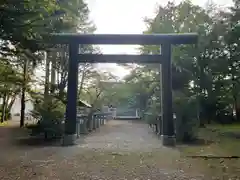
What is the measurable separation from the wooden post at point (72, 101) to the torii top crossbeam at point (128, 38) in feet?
1.21

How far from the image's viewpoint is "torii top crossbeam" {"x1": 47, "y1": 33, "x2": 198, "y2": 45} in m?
8.91

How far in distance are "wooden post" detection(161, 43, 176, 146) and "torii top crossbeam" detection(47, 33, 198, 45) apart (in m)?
0.34

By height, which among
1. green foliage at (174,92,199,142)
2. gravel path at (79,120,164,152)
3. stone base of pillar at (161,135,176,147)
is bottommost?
gravel path at (79,120,164,152)

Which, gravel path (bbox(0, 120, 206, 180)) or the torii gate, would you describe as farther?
the torii gate

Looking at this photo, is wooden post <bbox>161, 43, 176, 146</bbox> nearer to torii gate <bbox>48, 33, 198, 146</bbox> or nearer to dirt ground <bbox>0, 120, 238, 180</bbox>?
torii gate <bbox>48, 33, 198, 146</bbox>

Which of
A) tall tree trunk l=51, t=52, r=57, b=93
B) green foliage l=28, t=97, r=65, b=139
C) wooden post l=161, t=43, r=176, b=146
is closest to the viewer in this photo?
wooden post l=161, t=43, r=176, b=146

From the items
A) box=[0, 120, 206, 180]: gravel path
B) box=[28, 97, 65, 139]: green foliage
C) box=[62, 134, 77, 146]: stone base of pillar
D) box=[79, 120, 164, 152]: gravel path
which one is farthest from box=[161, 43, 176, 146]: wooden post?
box=[28, 97, 65, 139]: green foliage

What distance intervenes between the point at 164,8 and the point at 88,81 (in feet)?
26.0

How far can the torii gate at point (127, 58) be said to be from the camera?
352 inches

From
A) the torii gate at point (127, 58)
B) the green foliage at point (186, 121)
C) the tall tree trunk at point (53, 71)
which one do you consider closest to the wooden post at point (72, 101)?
the torii gate at point (127, 58)

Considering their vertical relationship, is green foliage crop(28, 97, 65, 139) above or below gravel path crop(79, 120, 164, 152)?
above

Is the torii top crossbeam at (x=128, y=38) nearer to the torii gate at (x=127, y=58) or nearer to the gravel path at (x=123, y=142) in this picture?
the torii gate at (x=127, y=58)

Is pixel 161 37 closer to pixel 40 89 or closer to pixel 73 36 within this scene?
pixel 73 36

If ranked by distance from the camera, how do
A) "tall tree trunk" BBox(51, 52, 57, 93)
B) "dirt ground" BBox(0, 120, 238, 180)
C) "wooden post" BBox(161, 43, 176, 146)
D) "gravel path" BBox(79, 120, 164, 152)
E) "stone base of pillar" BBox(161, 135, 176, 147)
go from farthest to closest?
"tall tree trunk" BBox(51, 52, 57, 93) → "wooden post" BBox(161, 43, 176, 146) → "stone base of pillar" BBox(161, 135, 176, 147) → "gravel path" BBox(79, 120, 164, 152) → "dirt ground" BBox(0, 120, 238, 180)
